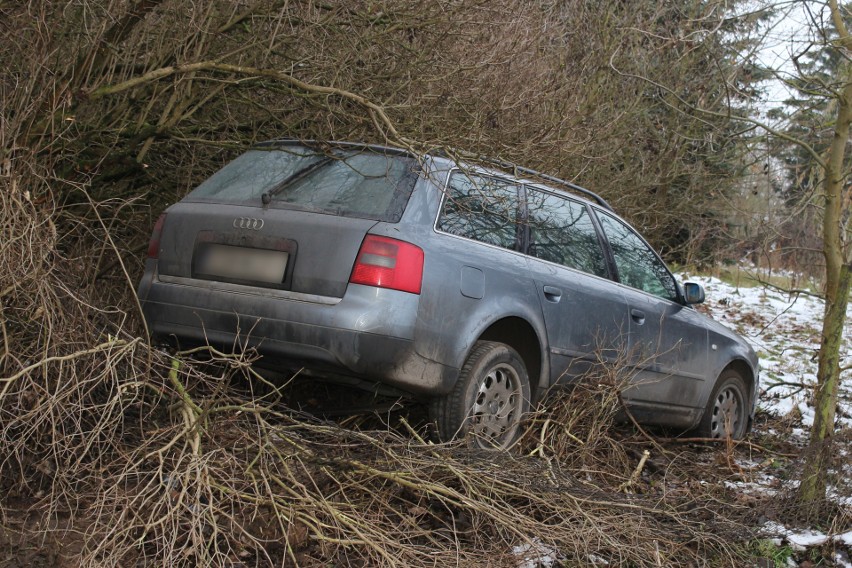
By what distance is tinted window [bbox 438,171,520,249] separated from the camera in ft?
16.7

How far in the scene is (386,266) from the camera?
15.1 ft

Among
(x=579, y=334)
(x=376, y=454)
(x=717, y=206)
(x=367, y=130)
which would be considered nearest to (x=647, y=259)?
(x=579, y=334)

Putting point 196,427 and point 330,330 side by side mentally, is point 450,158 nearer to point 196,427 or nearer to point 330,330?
point 330,330

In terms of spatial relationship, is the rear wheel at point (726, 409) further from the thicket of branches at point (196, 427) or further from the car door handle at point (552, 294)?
the car door handle at point (552, 294)

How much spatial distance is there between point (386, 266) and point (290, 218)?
59cm

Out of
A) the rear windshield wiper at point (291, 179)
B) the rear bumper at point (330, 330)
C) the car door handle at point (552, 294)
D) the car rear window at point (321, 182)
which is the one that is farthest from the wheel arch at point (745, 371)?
the rear windshield wiper at point (291, 179)

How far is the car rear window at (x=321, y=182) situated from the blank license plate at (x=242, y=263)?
0.30 metres

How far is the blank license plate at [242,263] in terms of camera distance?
4734 millimetres

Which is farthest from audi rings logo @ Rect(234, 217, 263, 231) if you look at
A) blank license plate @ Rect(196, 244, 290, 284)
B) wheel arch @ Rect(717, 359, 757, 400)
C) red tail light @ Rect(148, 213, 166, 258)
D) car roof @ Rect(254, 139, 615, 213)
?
wheel arch @ Rect(717, 359, 757, 400)

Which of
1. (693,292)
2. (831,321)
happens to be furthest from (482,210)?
(693,292)

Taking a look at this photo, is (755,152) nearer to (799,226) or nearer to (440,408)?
(799,226)

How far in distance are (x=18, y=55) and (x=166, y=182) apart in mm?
3193

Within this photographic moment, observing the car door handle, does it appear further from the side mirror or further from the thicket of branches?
the side mirror

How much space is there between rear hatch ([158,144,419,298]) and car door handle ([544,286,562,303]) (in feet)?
3.59
